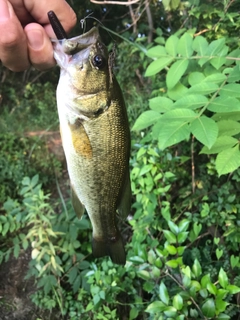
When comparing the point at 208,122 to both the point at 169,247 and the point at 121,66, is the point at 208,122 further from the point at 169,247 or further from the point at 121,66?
the point at 121,66

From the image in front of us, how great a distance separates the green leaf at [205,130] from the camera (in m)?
1.07

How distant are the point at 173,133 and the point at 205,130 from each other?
0.34 ft

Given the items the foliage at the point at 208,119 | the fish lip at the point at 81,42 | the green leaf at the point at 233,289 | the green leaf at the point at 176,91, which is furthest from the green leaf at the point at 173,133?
the green leaf at the point at 233,289

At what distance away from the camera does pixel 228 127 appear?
124cm

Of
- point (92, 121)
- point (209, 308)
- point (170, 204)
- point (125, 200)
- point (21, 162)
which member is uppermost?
point (92, 121)

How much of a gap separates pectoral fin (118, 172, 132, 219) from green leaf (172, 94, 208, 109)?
335 mm

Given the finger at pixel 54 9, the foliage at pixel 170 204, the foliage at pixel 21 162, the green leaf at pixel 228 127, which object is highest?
the finger at pixel 54 9

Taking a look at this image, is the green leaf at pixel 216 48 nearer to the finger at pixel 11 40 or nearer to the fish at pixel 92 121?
the fish at pixel 92 121

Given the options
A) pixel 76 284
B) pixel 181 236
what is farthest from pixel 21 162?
pixel 181 236

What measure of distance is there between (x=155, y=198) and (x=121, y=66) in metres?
2.01

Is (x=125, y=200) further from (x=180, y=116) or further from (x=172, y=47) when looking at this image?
(x=172, y=47)

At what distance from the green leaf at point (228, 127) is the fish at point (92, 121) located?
1.27 ft

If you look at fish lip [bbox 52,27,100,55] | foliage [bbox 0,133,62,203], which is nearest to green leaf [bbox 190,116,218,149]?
fish lip [bbox 52,27,100,55]

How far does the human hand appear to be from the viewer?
2.92 ft
